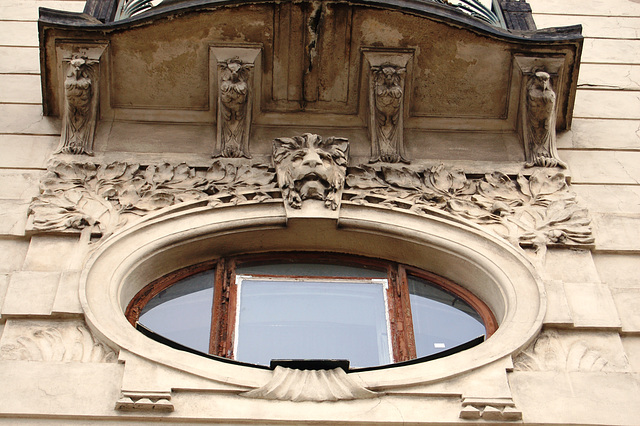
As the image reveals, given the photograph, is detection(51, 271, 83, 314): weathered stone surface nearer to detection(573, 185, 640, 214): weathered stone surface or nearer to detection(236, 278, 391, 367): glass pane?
detection(236, 278, 391, 367): glass pane

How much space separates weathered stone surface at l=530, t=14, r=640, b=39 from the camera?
10.4 m

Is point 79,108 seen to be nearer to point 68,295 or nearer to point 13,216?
point 13,216

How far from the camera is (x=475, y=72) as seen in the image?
866 centimetres

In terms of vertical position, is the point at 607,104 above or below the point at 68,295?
above

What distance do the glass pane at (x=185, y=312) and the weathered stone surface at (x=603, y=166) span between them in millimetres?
3288

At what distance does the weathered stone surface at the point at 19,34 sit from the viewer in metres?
9.83

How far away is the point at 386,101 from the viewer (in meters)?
8.44

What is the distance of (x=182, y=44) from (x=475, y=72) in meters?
2.61

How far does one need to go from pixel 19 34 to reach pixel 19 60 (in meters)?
0.53

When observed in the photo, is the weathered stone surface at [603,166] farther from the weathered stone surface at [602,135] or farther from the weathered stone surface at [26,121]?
the weathered stone surface at [26,121]

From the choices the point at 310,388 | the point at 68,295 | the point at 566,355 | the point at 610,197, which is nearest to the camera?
the point at 310,388

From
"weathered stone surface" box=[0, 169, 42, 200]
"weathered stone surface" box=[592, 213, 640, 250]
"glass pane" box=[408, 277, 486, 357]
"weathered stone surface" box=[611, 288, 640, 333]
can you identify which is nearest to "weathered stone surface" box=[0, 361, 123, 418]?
"weathered stone surface" box=[0, 169, 42, 200]

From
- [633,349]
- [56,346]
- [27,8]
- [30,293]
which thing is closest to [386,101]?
[633,349]

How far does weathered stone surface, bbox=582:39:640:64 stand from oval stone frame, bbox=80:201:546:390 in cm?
347
